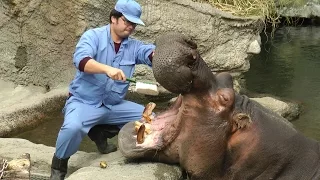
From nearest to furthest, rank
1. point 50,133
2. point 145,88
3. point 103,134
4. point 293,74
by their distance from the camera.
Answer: point 145,88
point 103,134
point 50,133
point 293,74

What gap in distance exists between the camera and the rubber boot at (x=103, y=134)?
4270mm

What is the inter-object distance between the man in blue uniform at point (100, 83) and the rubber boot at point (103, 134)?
0.10 m

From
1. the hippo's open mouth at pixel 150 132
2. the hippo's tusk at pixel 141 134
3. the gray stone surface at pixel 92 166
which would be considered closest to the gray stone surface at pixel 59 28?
the gray stone surface at pixel 92 166

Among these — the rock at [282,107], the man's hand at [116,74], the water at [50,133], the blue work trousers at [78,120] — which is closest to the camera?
the man's hand at [116,74]

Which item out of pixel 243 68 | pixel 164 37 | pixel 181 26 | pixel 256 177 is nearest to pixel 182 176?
pixel 256 177

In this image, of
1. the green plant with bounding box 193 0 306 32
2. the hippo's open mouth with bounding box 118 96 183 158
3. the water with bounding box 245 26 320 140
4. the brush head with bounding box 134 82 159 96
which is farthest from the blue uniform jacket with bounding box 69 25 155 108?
the green plant with bounding box 193 0 306 32

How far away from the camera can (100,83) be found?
3.95 metres

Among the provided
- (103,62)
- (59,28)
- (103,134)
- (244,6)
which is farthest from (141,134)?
(244,6)

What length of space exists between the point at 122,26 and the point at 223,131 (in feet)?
4.67

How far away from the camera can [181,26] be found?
6180 mm

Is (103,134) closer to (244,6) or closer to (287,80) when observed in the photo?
(244,6)

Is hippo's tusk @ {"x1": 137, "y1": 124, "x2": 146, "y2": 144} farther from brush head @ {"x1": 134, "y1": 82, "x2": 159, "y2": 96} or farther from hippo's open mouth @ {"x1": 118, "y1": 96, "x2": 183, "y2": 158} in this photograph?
brush head @ {"x1": 134, "y1": 82, "x2": 159, "y2": 96}

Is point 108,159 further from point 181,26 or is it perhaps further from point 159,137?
point 181,26

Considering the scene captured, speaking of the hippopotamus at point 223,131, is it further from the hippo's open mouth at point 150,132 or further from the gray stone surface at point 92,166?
the gray stone surface at point 92,166
